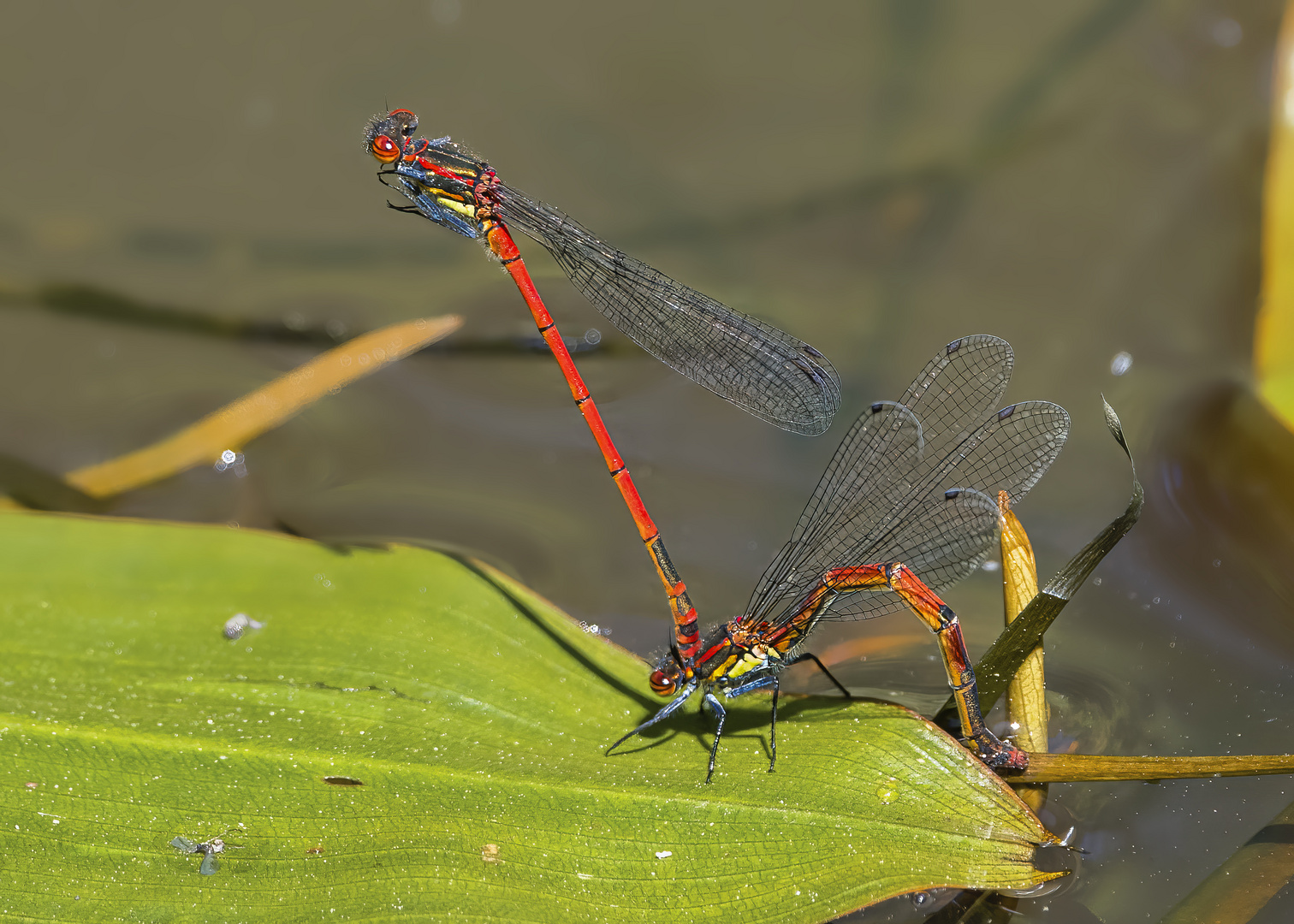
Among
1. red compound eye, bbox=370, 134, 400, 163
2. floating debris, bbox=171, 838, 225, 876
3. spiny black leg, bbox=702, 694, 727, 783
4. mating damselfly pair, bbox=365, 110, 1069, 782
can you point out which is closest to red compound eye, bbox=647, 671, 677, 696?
mating damselfly pair, bbox=365, 110, 1069, 782

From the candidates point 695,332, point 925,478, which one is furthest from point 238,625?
point 925,478

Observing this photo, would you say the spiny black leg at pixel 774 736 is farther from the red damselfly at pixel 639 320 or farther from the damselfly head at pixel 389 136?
the damselfly head at pixel 389 136

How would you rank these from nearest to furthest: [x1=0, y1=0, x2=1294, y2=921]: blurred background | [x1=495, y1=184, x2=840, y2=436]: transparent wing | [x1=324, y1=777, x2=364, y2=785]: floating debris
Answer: [x1=324, y1=777, x2=364, y2=785]: floating debris < [x1=495, y1=184, x2=840, y2=436]: transparent wing < [x1=0, y1=0, x2=1294, y2=921]: blurred background

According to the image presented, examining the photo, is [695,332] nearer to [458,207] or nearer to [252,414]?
[458,207]

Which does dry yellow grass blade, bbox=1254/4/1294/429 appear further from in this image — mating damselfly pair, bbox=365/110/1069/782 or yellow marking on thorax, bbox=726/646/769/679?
yellow marking on thorax, bbox=726/646/769/679

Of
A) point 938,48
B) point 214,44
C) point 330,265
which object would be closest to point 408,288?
point 330,265

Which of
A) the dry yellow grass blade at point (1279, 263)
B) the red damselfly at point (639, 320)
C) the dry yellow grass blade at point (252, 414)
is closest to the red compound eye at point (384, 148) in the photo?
the red damselfly at point (639, 320)

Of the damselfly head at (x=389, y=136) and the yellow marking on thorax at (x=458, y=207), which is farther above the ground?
the damselfly head at (x=389, y=136)
